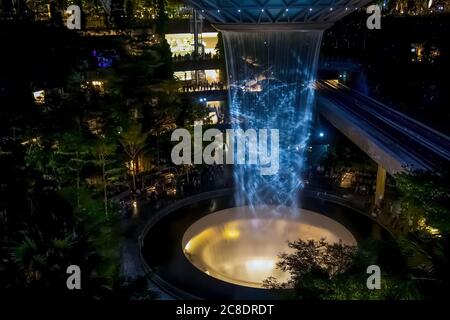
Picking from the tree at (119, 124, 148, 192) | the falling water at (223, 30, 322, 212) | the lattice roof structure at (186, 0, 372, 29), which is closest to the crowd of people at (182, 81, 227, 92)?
the falling water at (223, 30, 322, 212)

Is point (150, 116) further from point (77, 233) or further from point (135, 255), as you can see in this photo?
point (77, 233)

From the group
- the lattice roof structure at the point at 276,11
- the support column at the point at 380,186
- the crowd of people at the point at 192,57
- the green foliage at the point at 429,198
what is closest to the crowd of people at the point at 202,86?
the crowd of people at the point at 192,57

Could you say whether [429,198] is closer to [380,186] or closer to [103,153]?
[380,186]

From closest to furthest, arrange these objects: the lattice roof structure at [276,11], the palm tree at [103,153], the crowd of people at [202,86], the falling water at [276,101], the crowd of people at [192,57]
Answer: the lattice roof structure at [276,11] < the palm tree at [103,153] < the falling water at [276,101] < the crowd of people at [202,86] < the crowd of people at [192,57]

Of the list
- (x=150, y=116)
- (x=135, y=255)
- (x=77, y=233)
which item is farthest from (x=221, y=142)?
(x=77, y=233)

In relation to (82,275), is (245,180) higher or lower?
lower

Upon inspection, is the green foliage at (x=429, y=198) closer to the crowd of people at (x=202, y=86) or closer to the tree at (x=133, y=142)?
the tree at (x=133, y=142)

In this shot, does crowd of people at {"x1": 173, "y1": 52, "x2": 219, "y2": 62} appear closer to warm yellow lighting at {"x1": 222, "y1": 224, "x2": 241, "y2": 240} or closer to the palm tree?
the palm tree
